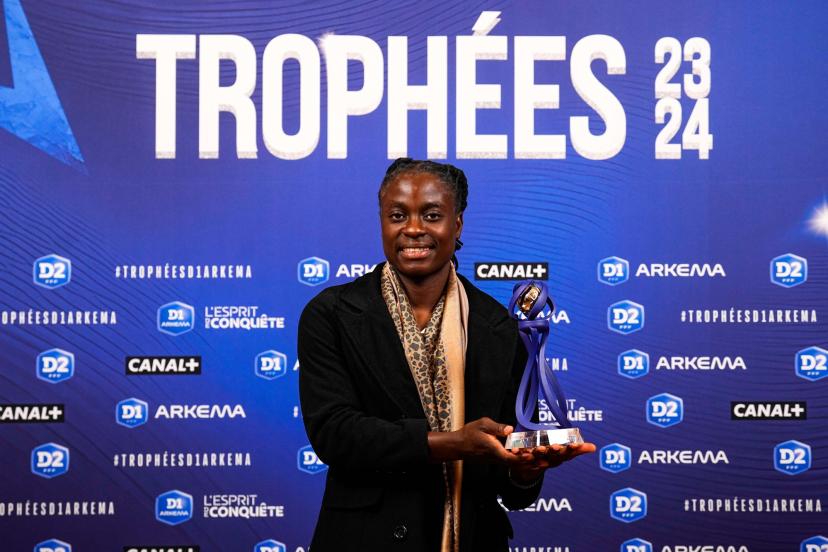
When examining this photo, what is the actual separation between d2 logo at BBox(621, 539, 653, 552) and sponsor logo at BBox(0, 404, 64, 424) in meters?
2.27

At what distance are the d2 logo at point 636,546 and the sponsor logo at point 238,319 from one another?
161cm

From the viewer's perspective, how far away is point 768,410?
147 inches

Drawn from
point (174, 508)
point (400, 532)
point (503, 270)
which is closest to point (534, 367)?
point (400, 532)

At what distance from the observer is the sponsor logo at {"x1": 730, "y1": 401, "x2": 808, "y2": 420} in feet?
12.3

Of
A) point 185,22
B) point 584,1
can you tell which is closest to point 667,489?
point 584,1

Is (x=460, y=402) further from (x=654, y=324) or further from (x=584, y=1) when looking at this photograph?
(x=584, y=1)

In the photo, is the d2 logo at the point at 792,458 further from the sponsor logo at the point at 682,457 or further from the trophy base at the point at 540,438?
the trophy base at the point at 540,438

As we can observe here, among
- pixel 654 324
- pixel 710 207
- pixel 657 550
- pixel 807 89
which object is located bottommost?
pixel 657 550

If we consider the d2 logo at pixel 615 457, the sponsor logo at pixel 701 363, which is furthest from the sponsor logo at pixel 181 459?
the sponsor logo at pixel 701 363

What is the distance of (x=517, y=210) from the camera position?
12.4 feet

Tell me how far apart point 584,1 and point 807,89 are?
970 mm

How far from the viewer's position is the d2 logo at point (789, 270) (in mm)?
3771

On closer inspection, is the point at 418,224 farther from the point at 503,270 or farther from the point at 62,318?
the point at 62,318

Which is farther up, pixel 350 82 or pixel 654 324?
pixel 350 82
